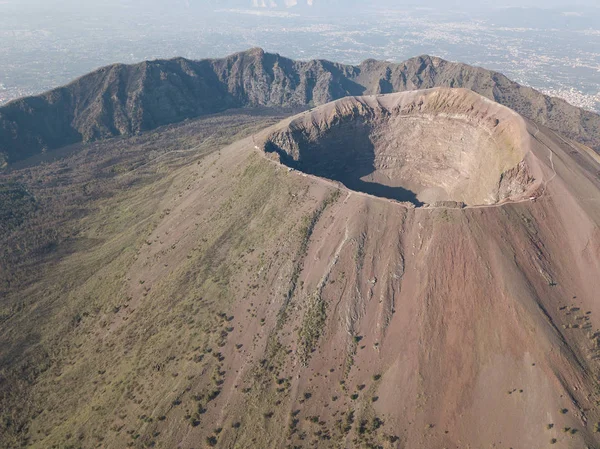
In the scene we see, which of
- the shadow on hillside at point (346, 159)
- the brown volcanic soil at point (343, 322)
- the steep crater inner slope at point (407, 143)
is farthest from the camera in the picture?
the shadow on hillside at point (346, 159)

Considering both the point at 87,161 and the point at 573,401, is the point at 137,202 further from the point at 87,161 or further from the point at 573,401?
the point at 573,401

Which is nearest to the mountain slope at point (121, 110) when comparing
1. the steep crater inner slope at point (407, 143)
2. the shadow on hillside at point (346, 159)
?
the steep crater inner slope at point (407, 143)

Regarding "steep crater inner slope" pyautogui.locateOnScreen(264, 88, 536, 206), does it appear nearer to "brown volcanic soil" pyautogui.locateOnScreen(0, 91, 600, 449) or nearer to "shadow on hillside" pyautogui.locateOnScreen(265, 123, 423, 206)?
"shadow on hillside" pyautogui.locateOnScreen(265, 123, 423, 206)

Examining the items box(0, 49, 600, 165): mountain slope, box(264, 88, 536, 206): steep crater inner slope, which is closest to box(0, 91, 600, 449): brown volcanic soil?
box(264, 88, 536, 206): steep crater inner slope

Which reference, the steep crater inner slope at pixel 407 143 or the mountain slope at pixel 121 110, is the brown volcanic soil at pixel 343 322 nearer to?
the steep crater inner slope at pixel 407 143

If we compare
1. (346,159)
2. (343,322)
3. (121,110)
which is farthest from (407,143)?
(121,110)

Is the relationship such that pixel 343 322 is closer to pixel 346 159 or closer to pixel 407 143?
pixel 346 159

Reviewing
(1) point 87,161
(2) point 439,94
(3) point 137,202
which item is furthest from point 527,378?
(1) point 87,161
